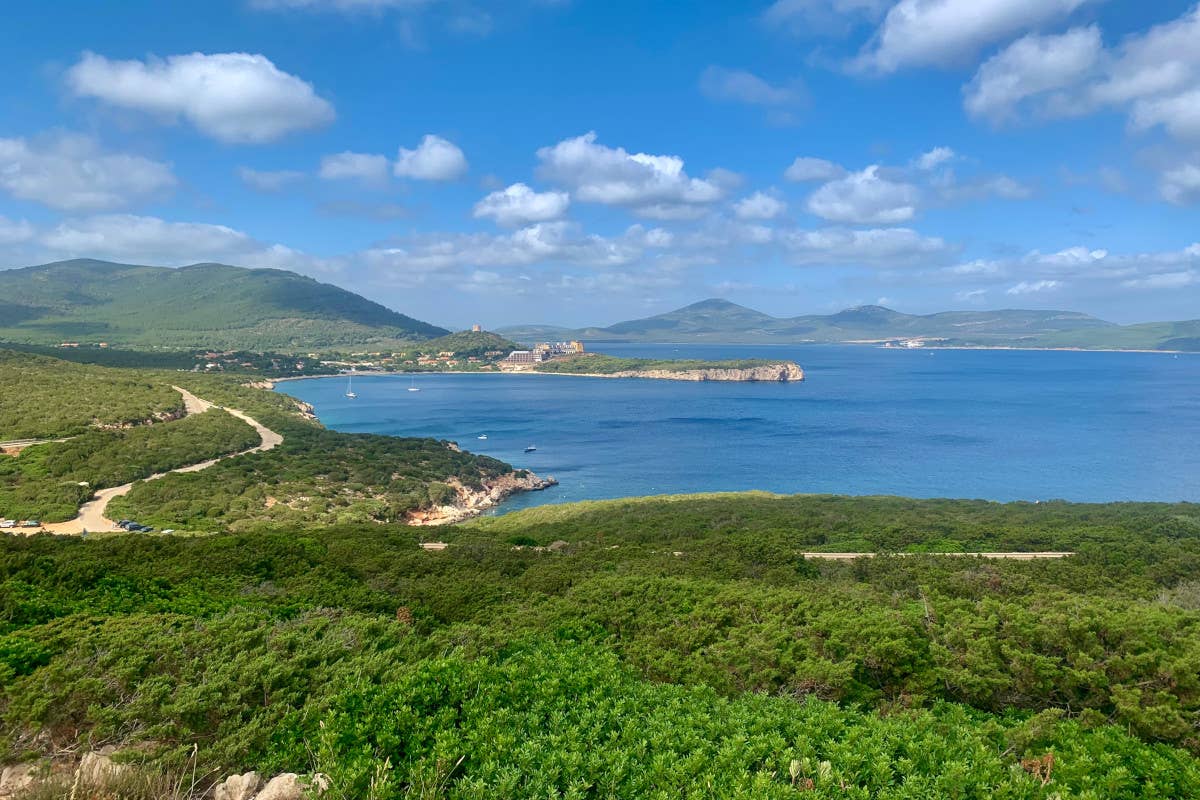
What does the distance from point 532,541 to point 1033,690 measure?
1726 cm

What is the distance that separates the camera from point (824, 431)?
77.6 meters

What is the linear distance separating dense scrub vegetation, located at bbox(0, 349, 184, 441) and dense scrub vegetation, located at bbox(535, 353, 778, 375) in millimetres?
108217

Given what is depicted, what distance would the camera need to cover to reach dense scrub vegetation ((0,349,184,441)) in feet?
144

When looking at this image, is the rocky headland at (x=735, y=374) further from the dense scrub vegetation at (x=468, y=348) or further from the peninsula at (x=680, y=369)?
the dense scrub vegetation at (x=468, y=348)

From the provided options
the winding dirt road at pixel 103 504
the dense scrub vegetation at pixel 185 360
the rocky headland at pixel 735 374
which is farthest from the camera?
the rocky headland at pixel 735 374

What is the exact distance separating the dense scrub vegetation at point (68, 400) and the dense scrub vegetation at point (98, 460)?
247 cm

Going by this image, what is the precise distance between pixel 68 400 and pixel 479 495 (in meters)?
33.3

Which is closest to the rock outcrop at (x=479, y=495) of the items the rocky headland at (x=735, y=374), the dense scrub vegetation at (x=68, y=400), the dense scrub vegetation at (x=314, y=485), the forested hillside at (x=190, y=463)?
the forested hillside at (x=190, y=463)

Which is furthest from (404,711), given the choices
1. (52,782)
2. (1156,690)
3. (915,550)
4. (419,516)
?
(419,516)

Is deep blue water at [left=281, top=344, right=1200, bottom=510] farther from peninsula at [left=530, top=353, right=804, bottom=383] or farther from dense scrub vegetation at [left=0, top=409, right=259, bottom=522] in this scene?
dense scrub vegetation at [left=0, top=409, right=259, bottom=522]

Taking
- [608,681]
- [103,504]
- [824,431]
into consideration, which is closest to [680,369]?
[824,431]

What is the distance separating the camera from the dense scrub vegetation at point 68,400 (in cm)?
4400

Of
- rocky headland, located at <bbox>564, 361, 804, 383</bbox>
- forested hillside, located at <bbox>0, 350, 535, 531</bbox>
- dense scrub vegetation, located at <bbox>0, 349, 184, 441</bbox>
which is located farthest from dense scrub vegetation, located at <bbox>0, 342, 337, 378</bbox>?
rocky headland, located at <bbox>564, 361, 804, 383</bbox>

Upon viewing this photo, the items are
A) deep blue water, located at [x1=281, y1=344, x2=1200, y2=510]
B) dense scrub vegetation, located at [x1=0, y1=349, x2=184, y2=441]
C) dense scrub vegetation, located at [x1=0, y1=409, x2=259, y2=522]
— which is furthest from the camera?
deep blue water, located at [x1=281, y1=344, x2=1200, y2=510]
